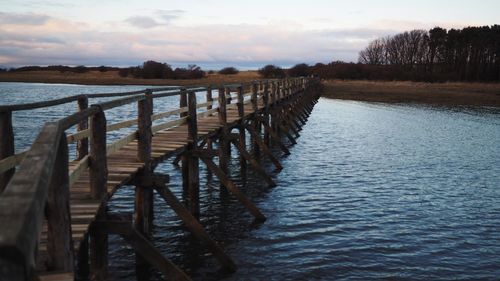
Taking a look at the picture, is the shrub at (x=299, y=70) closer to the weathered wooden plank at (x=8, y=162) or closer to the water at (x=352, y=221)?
the water at (x=352, y=221)

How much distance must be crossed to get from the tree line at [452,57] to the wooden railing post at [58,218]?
89.9 meters

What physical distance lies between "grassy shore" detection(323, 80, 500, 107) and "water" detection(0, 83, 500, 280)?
135 ft

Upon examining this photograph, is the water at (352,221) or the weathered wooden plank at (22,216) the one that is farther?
the water at (352,221)

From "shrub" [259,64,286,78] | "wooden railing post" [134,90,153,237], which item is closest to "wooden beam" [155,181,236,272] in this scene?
"wooden railing post" [134,90,153,237]

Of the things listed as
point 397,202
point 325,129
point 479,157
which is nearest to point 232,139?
point 397,202

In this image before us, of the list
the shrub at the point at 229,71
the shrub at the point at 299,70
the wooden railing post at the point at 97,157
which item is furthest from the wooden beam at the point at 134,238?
the shrub at the point at 229,71

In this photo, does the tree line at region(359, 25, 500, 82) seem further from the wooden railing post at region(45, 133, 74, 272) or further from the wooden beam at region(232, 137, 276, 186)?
the wooden railing post at region(45, 133, 74, 272)

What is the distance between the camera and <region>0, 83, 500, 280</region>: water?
28.8 feet

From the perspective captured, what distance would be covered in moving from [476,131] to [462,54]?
71.7 m

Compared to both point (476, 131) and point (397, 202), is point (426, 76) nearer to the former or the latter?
point (476, 131)

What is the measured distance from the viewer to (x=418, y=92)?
7231 cm

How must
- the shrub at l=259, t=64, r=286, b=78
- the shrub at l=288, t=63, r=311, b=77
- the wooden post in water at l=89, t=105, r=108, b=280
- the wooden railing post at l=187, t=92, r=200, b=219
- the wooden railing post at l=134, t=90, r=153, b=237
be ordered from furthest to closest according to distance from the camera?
the shrub at l=288, t=63, r=311, b=77 < the shrub at l=259, t=64, r=286, b=78 < the wooden railing post at l=187, t=92, r=200, b=219 < the wooden railing post at l=134, t=90, r=153, b=237 < the wooden post in water at l=89, t=105, r=108, b=280

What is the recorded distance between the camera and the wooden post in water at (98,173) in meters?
5.69

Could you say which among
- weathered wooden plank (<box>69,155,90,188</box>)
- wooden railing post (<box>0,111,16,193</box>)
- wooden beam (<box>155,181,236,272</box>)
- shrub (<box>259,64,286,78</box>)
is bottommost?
wooden beam (<box>155,181,236,272</box>)
